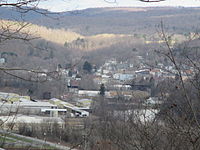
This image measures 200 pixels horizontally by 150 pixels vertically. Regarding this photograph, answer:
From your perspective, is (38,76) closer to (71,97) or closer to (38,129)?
(38,129)

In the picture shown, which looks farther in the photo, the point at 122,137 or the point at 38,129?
the point at 38,129

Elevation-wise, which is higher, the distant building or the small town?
the small town

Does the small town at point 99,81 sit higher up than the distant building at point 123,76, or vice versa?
the small town at point 99,81

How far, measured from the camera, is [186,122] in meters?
3.88

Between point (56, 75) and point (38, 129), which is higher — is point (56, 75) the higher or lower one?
the higher one

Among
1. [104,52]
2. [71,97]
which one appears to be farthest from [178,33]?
[71,97]

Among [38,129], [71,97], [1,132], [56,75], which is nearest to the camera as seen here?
[56,75]

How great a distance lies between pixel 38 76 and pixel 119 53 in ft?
262

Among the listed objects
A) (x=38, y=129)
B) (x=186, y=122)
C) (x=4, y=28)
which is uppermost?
(x=4, y=28)

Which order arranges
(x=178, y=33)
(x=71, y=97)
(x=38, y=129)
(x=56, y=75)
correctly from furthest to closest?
(x=178, y=33), (x=71, y=97), (x=38, y=129), (x=56, y=75)

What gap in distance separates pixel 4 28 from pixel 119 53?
3148 inches

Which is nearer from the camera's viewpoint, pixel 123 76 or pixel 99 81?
pixel 99 81

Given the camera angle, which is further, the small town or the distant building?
the distant building

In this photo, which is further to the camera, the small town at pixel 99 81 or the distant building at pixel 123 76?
the distant building at pixel 123 76
